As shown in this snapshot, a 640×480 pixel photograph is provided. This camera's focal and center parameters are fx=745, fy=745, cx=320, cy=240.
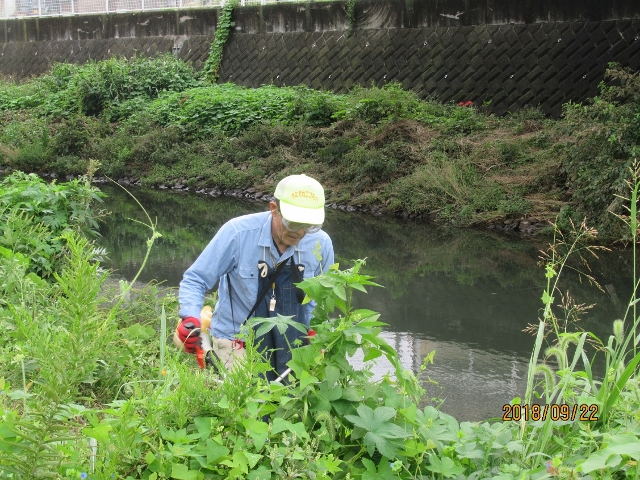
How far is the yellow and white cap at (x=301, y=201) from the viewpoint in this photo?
3242mm

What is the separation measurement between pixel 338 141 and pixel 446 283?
20.2ft

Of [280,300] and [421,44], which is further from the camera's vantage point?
[421,44]

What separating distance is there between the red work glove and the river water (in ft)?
4.91

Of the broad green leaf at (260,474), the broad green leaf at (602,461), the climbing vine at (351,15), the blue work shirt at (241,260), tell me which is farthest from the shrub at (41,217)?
the climbing vine at (351,15)

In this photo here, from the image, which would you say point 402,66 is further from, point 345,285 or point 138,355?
point 345,285

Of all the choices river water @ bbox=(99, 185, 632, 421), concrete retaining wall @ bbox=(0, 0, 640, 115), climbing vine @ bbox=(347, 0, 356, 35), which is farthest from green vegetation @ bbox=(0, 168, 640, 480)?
climbing vine @ bbox=(347, 0, 356, 35)

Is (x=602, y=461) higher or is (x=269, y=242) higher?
(x=269, y=242)

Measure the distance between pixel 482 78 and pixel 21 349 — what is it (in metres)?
14.2

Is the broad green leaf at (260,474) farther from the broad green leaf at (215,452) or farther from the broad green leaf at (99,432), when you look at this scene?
the broad green leaf at (99,432)

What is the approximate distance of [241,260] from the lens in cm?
364

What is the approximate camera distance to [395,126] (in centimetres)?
1412

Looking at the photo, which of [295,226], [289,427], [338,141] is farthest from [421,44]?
[289,427]

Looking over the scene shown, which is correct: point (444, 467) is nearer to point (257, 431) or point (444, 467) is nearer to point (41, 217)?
point (257, 431)

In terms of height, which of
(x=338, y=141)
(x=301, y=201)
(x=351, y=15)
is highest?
(x=351, y=15)
